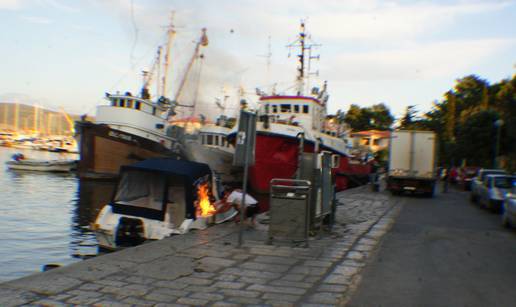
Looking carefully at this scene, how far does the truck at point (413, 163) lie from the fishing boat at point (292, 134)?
303 centimetres

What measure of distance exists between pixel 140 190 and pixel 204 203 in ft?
6.01

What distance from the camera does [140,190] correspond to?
522 inches

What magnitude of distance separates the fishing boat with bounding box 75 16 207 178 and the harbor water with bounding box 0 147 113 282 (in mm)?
4740

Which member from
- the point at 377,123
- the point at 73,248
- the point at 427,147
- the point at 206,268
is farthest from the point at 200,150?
the point at 377,123

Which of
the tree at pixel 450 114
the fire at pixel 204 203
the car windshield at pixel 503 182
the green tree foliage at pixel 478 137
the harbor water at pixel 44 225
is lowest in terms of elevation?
the harbor water at pixel 44 225

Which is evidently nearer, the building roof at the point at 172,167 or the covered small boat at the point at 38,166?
the building roof at the point at 172,167

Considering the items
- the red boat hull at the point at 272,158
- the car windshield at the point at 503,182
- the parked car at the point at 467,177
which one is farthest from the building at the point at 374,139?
the car windshield at the point at 503,182

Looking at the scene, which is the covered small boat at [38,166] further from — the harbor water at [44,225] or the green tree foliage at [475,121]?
the green tree foliage at [475,121]

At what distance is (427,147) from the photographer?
24.0m

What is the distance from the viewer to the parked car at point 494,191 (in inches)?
693

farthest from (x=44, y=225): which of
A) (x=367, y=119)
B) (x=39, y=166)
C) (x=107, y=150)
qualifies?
(x=367, y=119)

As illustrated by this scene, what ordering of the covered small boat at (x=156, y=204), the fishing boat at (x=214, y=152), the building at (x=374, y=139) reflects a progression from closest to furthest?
the covered small boat at (x=156, y=204), the fishing boat at (x=214, y=152), the building at (x=374, y=139)

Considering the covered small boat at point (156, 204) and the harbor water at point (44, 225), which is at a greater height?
the covered small boat at point (156, 204)

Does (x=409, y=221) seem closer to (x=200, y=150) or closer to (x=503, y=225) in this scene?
(x=503, y=225)
